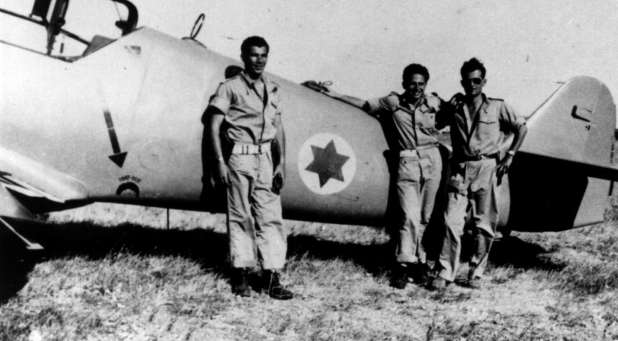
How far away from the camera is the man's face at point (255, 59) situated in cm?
443

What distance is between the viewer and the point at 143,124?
4.45 meters

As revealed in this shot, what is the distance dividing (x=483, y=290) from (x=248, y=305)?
2307mm

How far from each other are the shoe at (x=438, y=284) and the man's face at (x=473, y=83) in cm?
172

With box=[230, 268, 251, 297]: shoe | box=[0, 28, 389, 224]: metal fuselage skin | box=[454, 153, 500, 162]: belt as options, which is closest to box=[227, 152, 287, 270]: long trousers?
box=[230, 268, 251, 297]: shoe

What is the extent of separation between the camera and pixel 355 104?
5.50 m

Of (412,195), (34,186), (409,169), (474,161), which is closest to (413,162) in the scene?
(409,169)

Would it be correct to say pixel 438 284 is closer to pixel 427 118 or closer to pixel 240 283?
pixel 427 118

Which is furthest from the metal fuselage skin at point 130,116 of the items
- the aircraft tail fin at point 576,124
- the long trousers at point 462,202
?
the aircraft tail fin at point 576,124

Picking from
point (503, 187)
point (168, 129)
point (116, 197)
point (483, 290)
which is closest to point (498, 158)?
point (503, 187)

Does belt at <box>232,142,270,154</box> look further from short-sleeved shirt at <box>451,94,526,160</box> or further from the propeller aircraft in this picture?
short-sleeved shirt at <box>451,94,526,160</box>

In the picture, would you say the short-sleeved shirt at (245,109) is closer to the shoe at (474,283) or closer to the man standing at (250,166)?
the man standing at (250,166)

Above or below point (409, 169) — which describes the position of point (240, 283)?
below

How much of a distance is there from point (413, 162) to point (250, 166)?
159 cm

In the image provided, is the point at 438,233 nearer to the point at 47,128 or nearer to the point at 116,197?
the point at 116,197
